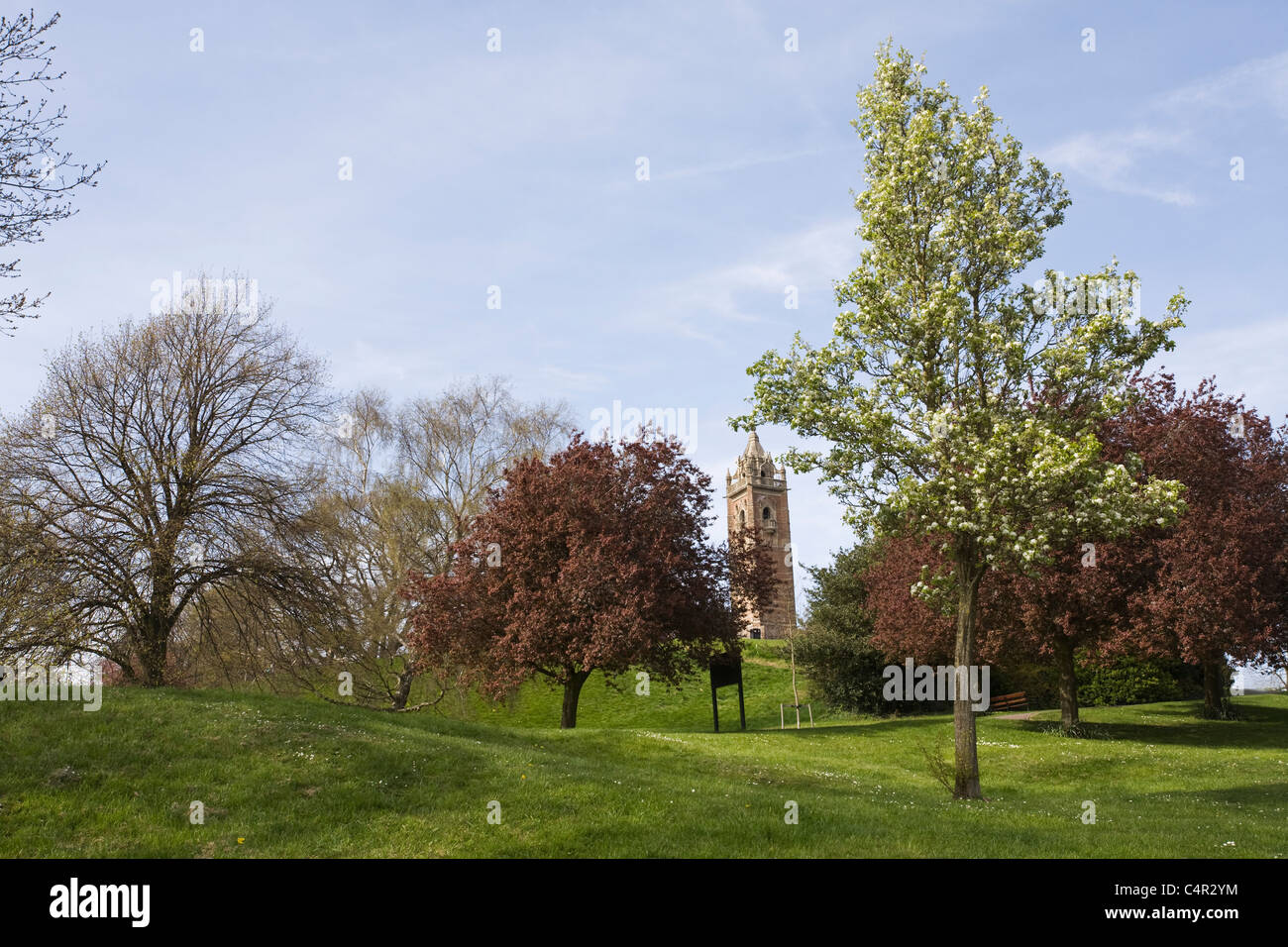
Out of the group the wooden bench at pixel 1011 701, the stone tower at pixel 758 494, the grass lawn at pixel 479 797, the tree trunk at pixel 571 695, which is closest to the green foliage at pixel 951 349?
the grass lawn at pixel 479 797

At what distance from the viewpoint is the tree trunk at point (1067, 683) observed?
97.6ft

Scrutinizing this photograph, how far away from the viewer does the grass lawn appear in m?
11.1

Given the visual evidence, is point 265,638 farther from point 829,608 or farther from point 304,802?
point 829,608

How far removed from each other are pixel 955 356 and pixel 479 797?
11673 mm

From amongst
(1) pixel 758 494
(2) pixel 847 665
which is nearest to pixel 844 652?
(2) pixel 847 665

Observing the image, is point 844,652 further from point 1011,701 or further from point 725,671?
point 725,671

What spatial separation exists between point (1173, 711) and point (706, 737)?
74.4 ft

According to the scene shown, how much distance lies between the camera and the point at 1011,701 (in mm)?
40938

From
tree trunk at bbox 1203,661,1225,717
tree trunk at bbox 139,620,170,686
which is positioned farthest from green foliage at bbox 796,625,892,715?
tree trunk at bbox 139,620,170,686

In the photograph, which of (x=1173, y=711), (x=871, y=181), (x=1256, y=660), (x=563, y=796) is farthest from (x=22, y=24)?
(x=1173, y=711)

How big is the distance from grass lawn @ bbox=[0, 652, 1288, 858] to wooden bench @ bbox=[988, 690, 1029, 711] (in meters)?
18.6

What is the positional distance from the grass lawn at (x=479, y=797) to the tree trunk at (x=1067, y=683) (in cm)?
772

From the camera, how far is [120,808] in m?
11.9

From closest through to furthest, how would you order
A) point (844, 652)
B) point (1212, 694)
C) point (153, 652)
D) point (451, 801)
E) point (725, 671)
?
point (451, 801) < point (153, 652) < point (725, 671) < point (1212, 694) < point (844, 652)
